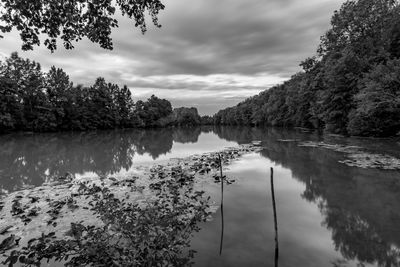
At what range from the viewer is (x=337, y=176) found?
1480cm

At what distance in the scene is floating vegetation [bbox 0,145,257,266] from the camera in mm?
5906

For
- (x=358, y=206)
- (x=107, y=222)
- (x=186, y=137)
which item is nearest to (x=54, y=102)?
(x=186, y=137)

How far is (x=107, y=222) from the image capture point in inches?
318

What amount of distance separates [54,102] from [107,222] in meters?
61.4

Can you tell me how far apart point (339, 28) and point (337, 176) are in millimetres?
29882

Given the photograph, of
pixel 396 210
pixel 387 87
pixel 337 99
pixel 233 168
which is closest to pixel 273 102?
pixel 337 99

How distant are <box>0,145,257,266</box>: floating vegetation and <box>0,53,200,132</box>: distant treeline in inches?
1749

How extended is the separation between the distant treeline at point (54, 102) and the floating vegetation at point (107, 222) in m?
44.4

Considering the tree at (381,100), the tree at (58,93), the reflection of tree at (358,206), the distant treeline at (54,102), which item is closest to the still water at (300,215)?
the reflection of tree at (358,206)

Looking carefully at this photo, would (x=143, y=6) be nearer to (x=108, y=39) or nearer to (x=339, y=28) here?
(x=108, y=39)

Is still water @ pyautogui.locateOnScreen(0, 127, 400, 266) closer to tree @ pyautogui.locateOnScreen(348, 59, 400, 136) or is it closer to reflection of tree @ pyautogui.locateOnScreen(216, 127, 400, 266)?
reflection of tree @ pyautogui.locateOnScreen(216, 127, 400, 266)

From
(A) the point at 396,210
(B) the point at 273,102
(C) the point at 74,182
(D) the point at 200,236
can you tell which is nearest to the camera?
(D) the point at 200,236

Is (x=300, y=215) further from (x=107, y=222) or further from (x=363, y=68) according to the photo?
(x=363, y=68)

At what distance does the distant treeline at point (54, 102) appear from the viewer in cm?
4853
